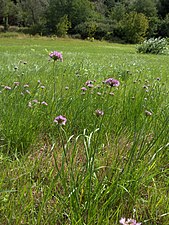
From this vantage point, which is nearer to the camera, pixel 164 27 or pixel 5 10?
pixel 164 27

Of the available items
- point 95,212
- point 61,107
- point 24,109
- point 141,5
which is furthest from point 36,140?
point 141,5

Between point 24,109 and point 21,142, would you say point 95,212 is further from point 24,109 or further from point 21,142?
point 24,109

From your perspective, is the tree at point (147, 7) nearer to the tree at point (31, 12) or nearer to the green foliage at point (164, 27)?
the green foliage at point (164, 27)

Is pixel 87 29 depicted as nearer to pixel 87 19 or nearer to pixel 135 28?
pixel 87 19

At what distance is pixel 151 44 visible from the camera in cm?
1492

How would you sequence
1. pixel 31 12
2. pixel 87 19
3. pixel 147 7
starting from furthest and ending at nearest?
pixel 31 12 < pixel 147 7 < pixel 87 19

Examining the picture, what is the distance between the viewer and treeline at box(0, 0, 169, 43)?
117 ft

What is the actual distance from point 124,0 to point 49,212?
58.5m

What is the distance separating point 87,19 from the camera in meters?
42.2

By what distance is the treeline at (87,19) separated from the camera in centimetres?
3553

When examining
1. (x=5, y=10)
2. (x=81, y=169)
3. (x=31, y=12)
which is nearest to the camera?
(x=81, y=169)

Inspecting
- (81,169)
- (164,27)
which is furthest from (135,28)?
(81,169)

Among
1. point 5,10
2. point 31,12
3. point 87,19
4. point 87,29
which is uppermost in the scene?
point 31,12

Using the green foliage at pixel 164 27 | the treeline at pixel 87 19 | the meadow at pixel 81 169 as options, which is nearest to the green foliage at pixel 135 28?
the treeline at pixel 87 19
